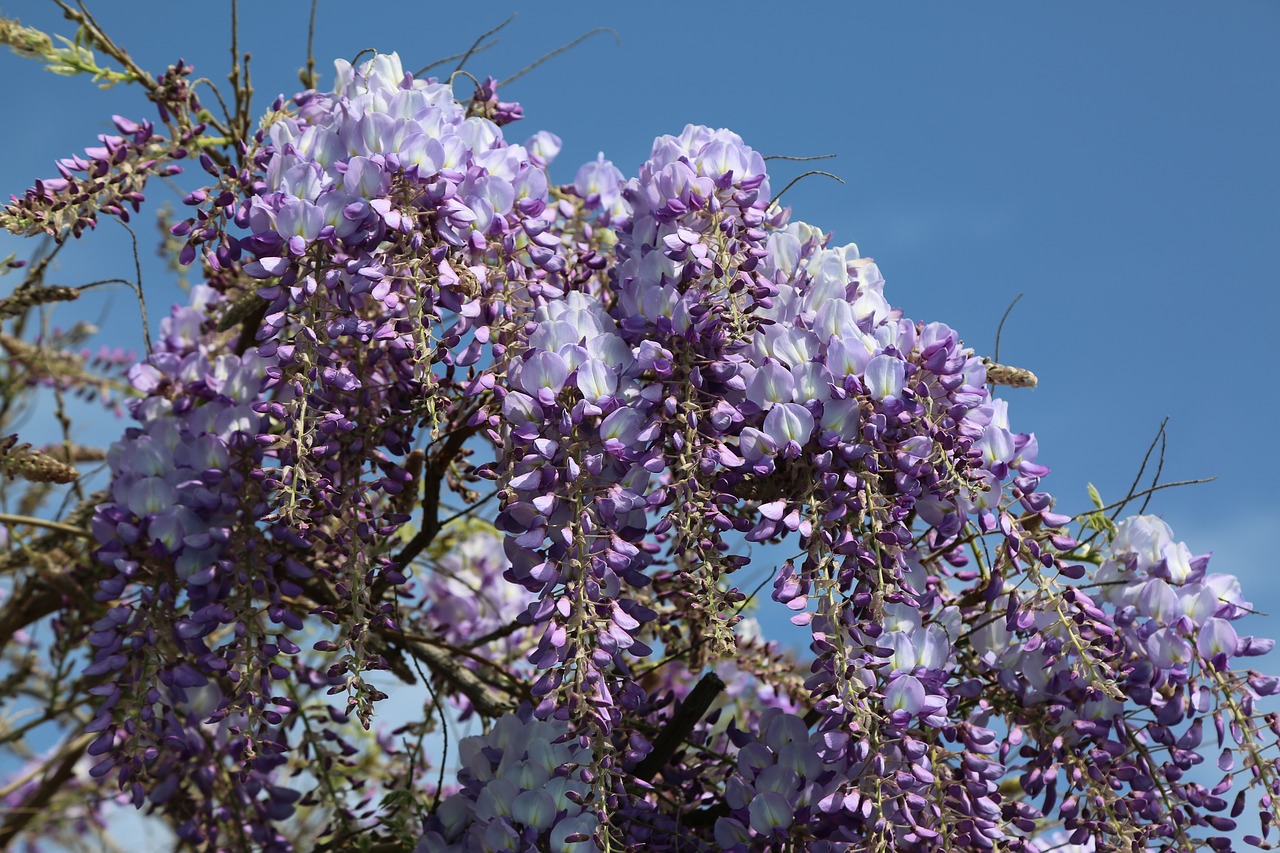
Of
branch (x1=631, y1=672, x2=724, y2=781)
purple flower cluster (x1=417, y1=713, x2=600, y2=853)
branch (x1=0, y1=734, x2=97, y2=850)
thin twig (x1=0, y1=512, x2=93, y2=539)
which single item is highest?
thin twig (x1=0, y1=512, x2=93, y2=539)

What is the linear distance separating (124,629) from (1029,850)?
52.1 inches

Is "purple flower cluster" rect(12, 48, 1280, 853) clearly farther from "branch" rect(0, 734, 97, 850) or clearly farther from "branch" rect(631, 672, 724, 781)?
"branch" rect(0, 734, 97, 850)

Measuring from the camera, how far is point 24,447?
6.07 feet

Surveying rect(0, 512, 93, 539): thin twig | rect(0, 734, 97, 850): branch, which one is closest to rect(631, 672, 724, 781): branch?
rect(0, 512, 93, 539): thin twig

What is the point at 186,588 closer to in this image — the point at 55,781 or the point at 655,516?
the point at 655,516

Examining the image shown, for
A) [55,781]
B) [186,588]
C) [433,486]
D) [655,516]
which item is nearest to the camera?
[655,516]

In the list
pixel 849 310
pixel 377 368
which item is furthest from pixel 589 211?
pixel 849 310

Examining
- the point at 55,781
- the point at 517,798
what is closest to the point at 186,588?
the point at 517,798

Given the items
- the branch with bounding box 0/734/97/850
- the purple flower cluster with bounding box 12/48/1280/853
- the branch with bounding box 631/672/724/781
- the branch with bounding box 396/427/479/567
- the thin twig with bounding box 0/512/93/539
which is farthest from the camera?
the branch with bounding box 0/734/97/850

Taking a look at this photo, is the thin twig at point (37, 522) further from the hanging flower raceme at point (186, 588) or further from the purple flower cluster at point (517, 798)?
the purple flower cluster at point (517, 798)

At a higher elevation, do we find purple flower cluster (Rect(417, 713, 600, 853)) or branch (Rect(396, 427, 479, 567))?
branch (Rect(396, 427, 479, 567))

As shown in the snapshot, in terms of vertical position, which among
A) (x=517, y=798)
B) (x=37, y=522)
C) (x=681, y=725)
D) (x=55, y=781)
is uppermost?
(x=37, y=522)

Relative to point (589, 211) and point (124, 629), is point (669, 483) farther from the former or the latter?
point (124, 629)

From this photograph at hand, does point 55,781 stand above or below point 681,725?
above
